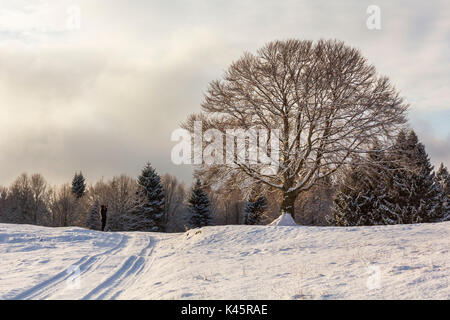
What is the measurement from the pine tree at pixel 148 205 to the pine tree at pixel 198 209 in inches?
176

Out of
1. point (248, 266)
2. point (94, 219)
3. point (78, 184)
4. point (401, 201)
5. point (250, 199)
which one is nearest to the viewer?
point (248, 266)

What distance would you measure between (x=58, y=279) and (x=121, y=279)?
1.53 meters

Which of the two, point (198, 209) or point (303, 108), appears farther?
point (198, 209)

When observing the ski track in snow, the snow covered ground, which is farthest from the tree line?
the ski track in snow

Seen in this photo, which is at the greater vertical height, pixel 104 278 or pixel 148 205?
pixel 148 205

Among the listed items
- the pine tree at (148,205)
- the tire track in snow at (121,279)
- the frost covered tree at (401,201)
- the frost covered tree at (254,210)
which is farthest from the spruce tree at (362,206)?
the pine tree at (148,205)

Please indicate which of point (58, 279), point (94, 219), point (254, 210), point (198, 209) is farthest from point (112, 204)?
point (58, 279)

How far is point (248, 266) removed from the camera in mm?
9133

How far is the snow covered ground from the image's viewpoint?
645 cm

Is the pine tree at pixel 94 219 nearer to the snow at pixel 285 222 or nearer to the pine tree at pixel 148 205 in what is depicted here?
the pine tree at pixel 148 205

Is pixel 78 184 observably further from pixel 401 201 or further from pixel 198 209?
pixel 401 201
